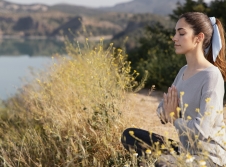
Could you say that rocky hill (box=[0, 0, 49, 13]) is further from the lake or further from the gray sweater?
the gray sweater

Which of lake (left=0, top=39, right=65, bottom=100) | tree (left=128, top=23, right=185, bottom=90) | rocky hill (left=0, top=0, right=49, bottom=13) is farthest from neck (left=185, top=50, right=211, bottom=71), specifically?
rocky hill (left=0, top=0, right=49, bottom=13)

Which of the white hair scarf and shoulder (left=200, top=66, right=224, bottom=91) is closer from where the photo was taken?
shoulder (left=200, top=66, right=224, bottom=91)

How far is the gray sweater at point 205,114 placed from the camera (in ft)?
6.25

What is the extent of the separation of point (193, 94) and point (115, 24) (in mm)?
87751

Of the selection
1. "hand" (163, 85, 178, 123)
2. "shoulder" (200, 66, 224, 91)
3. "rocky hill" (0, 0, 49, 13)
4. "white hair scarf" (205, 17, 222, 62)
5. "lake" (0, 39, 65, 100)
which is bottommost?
"rocky hill" (0, 0, 49, 13)

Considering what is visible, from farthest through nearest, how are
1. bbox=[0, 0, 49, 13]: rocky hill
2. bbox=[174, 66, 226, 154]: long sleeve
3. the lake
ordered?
bbox=[0, 0, 49, 13]: rocky hill, the lake, bbox=[174, 66, 226, 154]: long sleeve

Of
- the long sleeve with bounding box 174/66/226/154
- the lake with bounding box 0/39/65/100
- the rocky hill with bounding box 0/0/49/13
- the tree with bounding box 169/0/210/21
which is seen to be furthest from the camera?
the rocky hill with bounding box 0/0/49/13

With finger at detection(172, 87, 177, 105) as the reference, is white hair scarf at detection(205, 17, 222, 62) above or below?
above

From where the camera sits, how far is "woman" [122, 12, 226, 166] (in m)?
1.93

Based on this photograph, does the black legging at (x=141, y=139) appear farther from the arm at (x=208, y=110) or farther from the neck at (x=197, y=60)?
the neck at (x=197, y=60)

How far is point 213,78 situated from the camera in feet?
6.48

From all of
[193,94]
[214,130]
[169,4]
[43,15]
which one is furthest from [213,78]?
[169,4]

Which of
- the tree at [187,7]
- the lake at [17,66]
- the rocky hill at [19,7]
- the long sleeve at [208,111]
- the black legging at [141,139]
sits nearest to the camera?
the long sleeve at [208,111]

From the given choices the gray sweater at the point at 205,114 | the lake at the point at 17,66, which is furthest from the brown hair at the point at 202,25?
the lake at the point at 17,66
